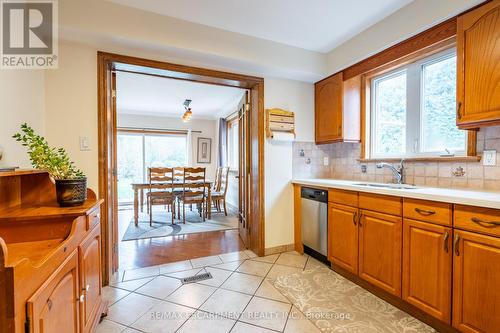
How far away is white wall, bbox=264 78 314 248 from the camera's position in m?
2.77

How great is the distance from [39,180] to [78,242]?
58cm

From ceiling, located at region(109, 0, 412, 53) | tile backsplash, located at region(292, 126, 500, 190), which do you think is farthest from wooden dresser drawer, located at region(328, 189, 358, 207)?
ceiling, located at region(109, 0, 412, 53)

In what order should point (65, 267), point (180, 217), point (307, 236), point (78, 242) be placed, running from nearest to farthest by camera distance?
point (65, 267), point (78, 242), point (307, 236), point (180, 217)

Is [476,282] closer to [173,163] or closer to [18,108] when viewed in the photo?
[18,108]

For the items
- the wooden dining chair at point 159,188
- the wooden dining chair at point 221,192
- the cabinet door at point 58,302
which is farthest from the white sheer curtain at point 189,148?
the cabinet door at point 58,302

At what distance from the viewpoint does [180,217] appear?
4551 millimetres

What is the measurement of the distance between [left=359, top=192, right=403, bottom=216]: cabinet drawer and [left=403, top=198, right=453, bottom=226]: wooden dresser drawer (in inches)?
2.0

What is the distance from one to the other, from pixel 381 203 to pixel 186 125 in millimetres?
5418

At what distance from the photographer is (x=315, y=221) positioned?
2545mm

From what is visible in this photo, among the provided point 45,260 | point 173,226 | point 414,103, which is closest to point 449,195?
point 414,103

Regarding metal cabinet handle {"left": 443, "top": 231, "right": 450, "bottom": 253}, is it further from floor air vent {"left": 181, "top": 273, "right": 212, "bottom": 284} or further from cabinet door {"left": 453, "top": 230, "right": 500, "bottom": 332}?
floor air vent {"left": 181, "top": 273, "right": 212, "bottom": 284}

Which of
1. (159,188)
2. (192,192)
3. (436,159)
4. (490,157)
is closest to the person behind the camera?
(490,157)

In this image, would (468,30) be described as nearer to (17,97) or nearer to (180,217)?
A: (17,97)

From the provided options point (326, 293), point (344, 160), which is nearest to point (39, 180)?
point (326, 293)
